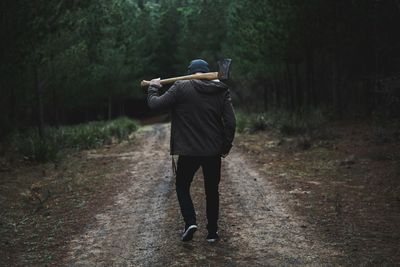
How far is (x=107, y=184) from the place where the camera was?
1048 cm

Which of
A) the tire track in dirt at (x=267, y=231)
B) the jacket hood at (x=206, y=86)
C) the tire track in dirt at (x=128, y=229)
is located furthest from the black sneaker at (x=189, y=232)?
the jacket hood at (x=206, y=86)

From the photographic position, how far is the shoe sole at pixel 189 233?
19.2 feet

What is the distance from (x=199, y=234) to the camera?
20.8 feet

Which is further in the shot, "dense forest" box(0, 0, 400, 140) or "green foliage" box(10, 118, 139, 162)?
"green foliage" box(10, 118, 139, 162)

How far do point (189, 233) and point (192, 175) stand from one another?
70cm

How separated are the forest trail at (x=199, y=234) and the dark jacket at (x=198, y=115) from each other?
46.5 inches

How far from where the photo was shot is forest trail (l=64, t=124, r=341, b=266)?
214 inches

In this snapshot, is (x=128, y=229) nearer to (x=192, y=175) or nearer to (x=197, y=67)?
(x=192, y=175)

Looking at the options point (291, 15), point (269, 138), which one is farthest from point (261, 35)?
point (269, 138)

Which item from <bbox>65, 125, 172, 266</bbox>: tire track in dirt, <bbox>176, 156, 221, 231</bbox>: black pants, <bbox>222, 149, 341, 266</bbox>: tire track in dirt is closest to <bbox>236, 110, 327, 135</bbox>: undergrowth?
<bbox>65, 125, 172, 266</bbox>: tire track in dirt

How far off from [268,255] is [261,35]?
15999mm

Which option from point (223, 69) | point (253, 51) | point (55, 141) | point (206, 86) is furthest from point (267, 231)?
point (253, 51)

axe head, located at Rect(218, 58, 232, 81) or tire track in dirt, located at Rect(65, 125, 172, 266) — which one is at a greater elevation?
axe head, located at Rect(218, 58, 232, 81)

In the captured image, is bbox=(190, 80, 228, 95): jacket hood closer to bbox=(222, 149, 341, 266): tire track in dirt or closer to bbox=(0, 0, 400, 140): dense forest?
bbox=(222, 149, 341, 266): tire track in dirt
